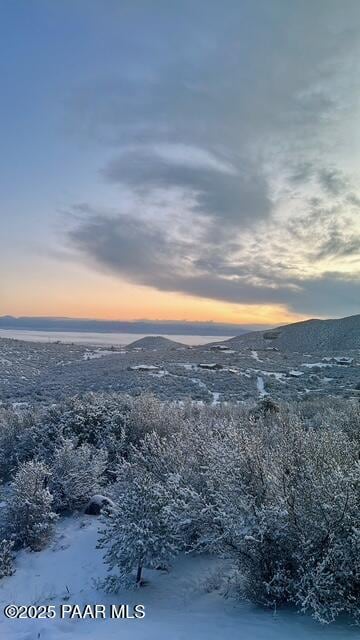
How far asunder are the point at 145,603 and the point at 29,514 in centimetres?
406

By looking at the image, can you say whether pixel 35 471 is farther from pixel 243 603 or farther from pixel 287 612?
pixel 287 612

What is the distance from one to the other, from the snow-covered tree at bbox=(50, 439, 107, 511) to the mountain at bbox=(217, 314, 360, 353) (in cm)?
5008

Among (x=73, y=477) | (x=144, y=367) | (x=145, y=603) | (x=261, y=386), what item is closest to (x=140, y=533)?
(x=145, y=603)

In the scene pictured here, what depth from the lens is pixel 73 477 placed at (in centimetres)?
1177

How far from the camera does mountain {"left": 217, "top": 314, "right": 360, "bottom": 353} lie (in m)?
61.7

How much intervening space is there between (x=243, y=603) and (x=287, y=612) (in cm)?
77

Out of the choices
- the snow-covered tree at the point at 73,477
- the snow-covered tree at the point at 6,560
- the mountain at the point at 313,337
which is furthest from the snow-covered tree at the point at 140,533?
the mountain at the point at 313,337

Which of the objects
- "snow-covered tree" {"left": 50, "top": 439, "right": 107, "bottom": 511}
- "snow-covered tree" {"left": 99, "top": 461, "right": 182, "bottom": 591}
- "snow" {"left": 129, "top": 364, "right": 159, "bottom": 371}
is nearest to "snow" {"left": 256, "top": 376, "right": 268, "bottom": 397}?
"snow" {"left": 129, "top": 364, "right": 159, "bottom": 371}

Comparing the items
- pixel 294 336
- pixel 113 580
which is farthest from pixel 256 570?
pixel 294 336

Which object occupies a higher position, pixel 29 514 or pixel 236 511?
pixel 236 511

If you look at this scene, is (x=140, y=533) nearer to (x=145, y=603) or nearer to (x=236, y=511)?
(x=145, y=603)

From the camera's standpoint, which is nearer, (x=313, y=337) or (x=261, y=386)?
(x=261, y=386)

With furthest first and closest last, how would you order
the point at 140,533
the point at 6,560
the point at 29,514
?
the point at 29,514 < the point at 6,560 < the point at 140,533

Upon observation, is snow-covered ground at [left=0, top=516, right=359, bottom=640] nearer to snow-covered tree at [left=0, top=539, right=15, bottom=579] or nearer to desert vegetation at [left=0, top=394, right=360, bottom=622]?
snow-covered tree at [left=0, top=539, right=15, bottom=579]
